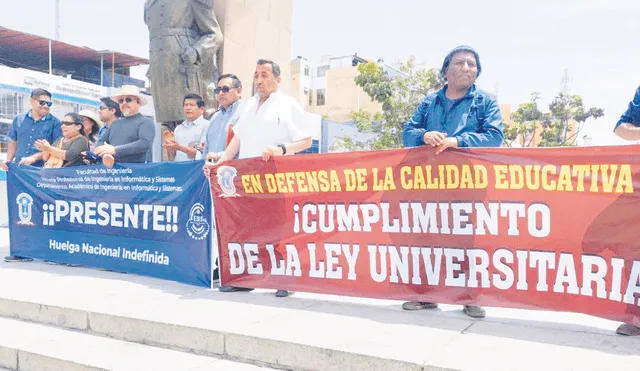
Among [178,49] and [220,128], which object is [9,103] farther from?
[220,128]

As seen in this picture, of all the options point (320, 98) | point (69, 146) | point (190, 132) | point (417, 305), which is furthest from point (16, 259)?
point (320, 98)

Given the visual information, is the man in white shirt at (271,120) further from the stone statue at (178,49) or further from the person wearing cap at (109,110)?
the stone statue at (178,49)

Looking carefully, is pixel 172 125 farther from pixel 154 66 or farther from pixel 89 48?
pixel 89 48

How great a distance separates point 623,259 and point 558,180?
57 centimetres

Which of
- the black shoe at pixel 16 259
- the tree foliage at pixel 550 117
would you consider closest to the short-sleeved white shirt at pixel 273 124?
the black shoe at pixel 16 259

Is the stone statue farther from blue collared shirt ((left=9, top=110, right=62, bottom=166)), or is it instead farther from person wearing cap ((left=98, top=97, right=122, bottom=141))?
blue collared shirt ((left=9, top=110, right=62, bottom=166))

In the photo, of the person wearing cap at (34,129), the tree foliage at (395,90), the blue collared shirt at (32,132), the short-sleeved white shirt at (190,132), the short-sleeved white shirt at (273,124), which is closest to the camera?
the short-sleeved white shirt at (273,124)

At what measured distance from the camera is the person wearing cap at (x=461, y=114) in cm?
350

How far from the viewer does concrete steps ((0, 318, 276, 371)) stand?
301cm

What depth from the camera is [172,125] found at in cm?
714

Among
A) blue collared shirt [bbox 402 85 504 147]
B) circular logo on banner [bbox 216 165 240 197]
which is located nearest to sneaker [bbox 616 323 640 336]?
blue collared shirt [bbox 402 85 504 147]

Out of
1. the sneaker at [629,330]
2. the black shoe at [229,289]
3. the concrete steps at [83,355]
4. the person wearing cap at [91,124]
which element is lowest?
the concrete steps at [83,355]

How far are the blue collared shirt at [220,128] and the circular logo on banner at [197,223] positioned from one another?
27.5 inches

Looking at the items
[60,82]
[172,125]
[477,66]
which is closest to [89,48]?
[60,82]
